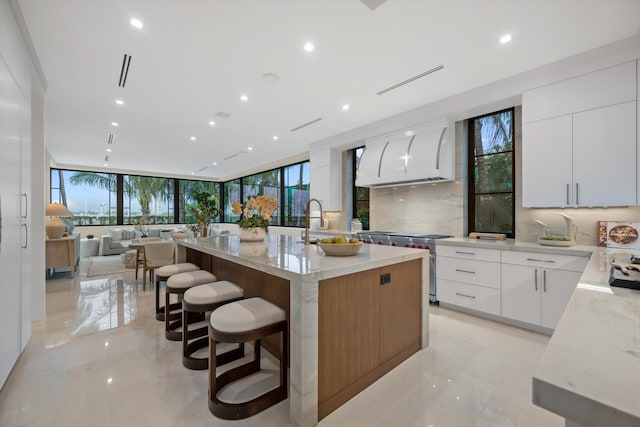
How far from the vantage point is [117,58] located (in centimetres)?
275

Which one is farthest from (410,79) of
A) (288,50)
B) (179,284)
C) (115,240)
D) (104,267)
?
(115,240)

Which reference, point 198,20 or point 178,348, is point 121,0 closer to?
point 198,20

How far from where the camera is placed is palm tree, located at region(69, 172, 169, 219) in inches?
353

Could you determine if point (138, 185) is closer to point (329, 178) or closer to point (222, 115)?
point (222, 115)

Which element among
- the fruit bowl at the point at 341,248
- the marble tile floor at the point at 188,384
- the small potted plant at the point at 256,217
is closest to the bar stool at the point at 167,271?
the marble tile floor at the point at 188,384

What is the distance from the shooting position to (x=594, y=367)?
22.5 inches

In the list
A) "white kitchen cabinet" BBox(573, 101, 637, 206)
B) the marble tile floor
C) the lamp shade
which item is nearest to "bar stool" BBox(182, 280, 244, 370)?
the marble tile floor

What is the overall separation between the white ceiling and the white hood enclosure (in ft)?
1.38

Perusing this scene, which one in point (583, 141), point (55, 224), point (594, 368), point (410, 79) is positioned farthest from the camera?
point (55, 224)

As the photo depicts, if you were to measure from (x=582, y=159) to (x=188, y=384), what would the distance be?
12.9ft

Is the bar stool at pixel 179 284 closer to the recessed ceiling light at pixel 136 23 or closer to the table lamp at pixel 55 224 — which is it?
the recessed ceiling light at pixel 136 23

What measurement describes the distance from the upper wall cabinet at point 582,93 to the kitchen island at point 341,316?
2.11 metres

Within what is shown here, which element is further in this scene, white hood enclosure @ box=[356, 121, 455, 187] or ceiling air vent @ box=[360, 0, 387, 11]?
white hood enclosure @ box=[356, 121, 455, 187]

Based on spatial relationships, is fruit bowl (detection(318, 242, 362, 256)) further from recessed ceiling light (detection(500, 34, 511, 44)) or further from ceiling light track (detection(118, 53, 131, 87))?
ceiling light track (detection(118, 53, 131, 87))
